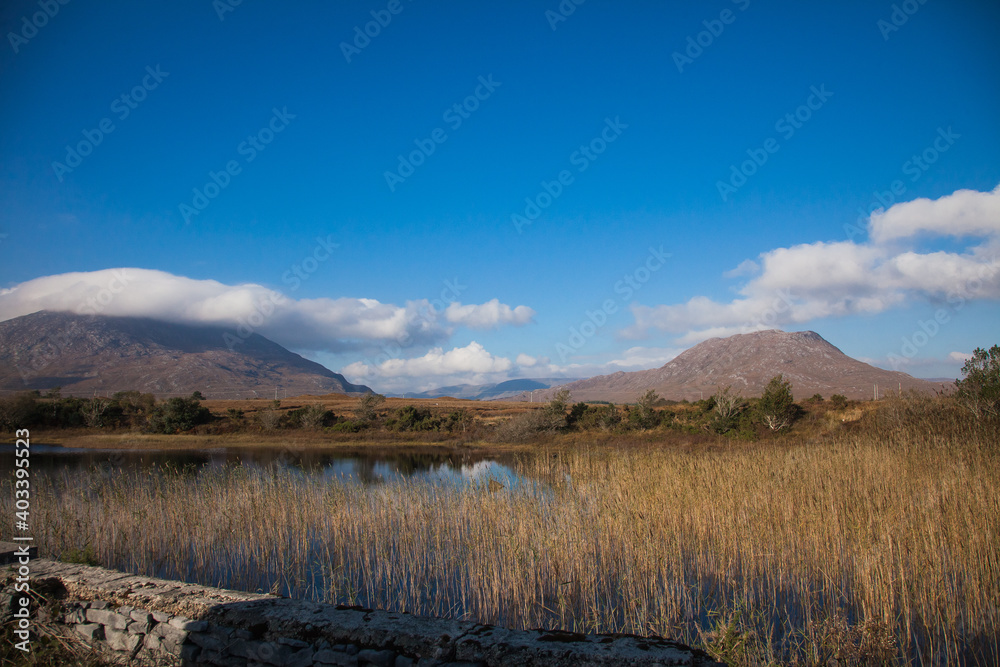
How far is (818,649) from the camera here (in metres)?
4.61

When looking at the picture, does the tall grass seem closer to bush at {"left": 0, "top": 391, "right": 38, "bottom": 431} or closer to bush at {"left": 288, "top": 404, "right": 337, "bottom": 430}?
bush at {"left": 288, "top": 404, "right": 337, "bottom": 430}

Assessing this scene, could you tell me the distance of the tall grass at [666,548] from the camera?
525 cm

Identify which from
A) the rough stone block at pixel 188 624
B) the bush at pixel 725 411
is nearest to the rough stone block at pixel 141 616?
the rough stone block at pixel 188 624

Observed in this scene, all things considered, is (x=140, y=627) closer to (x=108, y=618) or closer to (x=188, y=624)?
(x=108, y=618)

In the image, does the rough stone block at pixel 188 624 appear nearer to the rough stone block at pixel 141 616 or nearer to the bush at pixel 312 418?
the rough stone block at pixel 141 616

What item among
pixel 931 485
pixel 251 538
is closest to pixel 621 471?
pixel 931 485

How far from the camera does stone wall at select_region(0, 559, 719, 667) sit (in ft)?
9.72

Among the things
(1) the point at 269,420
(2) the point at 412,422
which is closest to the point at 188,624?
(2) the point at 412,422

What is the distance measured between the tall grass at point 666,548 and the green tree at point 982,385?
125 inches

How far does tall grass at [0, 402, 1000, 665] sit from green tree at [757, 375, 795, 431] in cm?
1356

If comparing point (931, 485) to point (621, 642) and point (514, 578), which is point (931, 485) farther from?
point (621, 642)

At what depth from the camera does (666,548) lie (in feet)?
23.9

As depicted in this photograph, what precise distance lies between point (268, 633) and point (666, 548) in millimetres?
5681

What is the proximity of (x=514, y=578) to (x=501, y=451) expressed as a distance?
24853 millimetres
